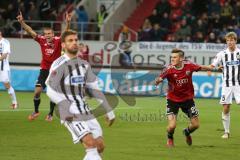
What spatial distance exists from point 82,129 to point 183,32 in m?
21.4

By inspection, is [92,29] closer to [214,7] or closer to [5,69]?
[214,7]

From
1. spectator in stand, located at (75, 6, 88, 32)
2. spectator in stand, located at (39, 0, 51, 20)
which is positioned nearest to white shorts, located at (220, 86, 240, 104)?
spectator in stand, located at (75, 6, 88, 32)

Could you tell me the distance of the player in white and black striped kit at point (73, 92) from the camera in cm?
920

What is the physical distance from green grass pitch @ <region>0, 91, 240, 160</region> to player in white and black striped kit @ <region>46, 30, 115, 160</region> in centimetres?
217

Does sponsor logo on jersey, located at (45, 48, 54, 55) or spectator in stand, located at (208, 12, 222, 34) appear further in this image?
spectator in stand, located at (208, 12, 222, 34)

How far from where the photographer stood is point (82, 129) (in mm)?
9125

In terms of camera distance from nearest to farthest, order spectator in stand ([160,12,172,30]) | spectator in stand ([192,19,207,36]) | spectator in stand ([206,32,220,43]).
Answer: spectator in stand ([206,32,220,43]) < spectator in stand ([192,19,207,36]) < spectator in stand ([160,12,172,30])

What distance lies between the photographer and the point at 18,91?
86.8 ft

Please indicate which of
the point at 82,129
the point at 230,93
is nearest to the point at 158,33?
the point at 230,93

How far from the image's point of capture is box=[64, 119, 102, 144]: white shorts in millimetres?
9109

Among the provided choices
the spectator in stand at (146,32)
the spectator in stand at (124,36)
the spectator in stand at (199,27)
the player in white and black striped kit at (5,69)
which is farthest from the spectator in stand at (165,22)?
the player in white and black striped kit at (5,69)

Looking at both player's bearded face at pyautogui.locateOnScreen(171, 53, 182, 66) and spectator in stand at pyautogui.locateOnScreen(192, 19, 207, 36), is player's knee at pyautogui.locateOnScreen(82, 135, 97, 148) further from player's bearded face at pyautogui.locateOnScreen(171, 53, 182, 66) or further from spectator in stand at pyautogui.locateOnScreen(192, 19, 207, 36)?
spectator in stand at pyautogui.locateOnScreen(192, 19, 207, 36)

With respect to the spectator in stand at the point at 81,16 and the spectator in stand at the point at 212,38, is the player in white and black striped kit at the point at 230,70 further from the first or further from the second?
the spectator in stand at the point at 81,16

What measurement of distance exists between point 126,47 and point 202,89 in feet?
19.8
